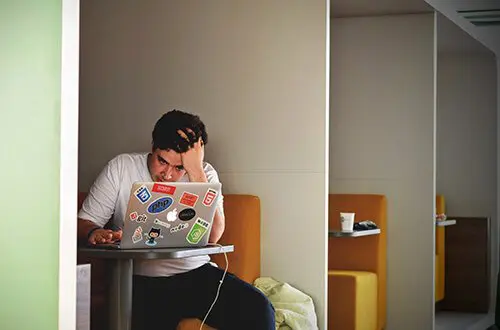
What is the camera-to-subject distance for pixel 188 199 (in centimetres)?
375

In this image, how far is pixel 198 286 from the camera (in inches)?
165

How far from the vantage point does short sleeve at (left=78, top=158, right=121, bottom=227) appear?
426 centimetres

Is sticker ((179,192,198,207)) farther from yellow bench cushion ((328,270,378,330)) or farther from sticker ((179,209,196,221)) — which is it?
yellow bench cushion ((328,270,378,330))

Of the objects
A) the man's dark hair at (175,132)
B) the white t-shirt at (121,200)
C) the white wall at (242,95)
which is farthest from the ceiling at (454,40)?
the white t-shirt at (121,200)

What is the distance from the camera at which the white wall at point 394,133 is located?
6.60m

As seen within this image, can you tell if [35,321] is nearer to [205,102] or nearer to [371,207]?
[205,102]

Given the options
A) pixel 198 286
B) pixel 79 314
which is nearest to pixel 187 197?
pixel 198 286

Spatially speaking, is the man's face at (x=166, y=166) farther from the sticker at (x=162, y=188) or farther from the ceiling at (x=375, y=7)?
the ceiling at (x=375, y=7)

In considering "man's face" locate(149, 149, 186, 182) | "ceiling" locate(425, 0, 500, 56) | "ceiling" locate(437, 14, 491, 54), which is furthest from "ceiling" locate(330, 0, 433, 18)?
"man's face" locate(149, 149, 186, 182)

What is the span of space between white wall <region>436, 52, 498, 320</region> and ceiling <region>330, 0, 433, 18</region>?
112 inches

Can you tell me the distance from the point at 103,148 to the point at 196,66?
0.75 meters

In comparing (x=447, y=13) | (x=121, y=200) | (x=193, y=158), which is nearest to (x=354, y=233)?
(x=193, y=158)

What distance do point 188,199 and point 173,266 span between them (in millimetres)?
614

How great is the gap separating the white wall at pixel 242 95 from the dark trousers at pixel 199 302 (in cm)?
83
